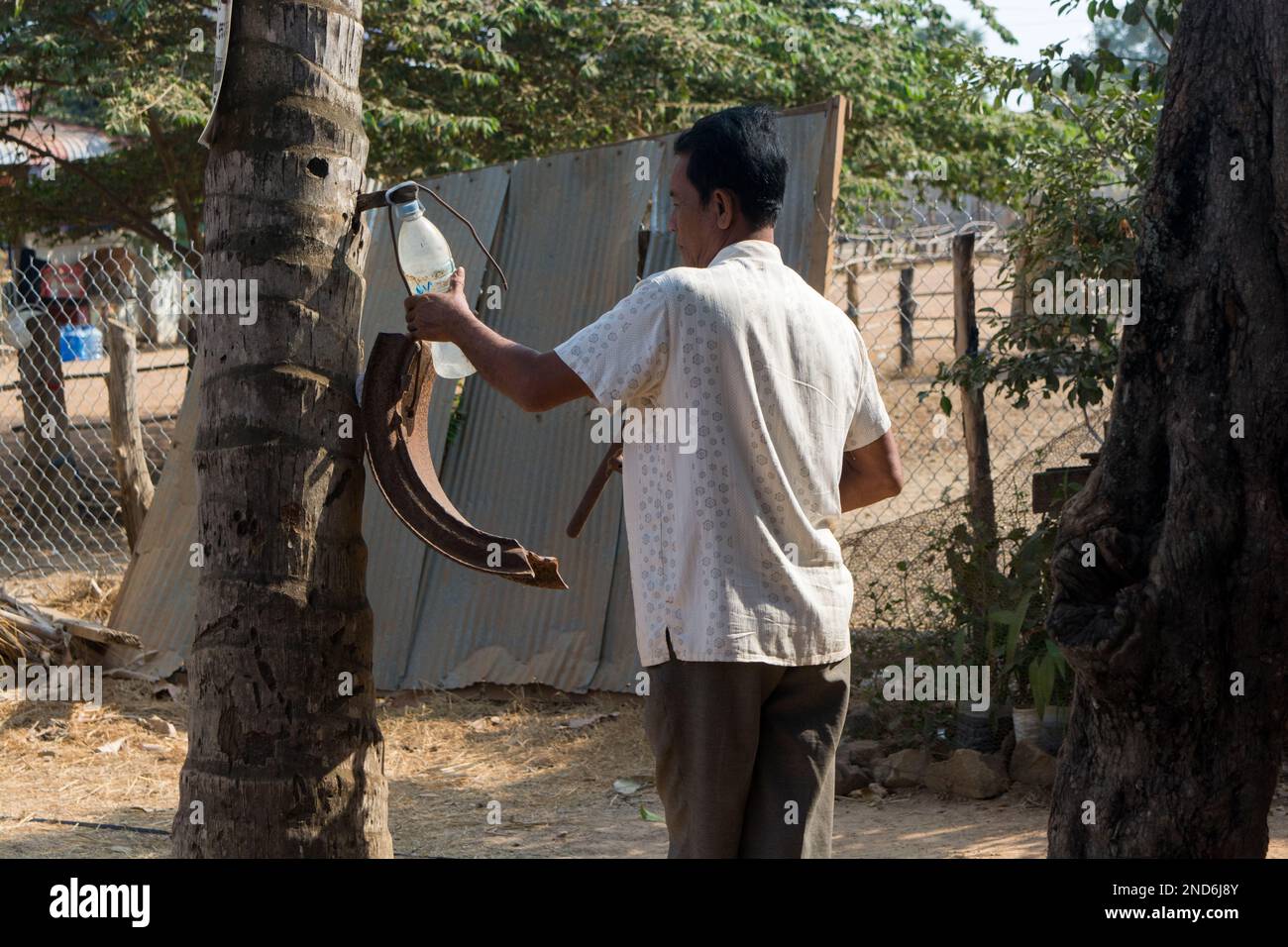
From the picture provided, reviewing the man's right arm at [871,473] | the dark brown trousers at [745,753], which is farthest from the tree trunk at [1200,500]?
the dark brown trousers at [745,753]

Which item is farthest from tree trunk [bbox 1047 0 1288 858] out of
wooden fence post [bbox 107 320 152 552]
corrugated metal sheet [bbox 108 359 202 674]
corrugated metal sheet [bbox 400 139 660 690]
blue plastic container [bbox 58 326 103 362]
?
blue plastic container [bbox 58 326 103 362]

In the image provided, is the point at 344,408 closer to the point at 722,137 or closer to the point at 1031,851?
the point at 722,137

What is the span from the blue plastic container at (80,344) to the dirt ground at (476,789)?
10230 millimetres

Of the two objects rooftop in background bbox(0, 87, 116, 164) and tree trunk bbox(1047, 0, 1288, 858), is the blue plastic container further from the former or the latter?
tree trunk bbox(1047, 0, 1288, 858)

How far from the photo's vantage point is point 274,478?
2.99 m

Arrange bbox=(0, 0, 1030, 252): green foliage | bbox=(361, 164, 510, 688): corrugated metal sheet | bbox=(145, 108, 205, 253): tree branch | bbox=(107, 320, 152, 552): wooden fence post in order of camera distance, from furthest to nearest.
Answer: bbox=(145, 108, 205, 253): tree branch
bbox=(0, 0, 1030, 252): green foliage
bbox=(107, 320, 152, 552): wooden fence post
bbox=(361, 164, 510, 688): corrugated metal sheet

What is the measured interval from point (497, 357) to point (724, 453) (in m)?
0.50

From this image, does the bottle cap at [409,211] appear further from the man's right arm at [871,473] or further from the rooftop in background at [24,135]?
the rooftop in background at [24,135]

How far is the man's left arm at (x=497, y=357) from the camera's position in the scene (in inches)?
104

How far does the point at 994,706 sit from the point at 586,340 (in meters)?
3.51

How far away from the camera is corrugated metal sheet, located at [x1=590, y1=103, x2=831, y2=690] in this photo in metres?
6.02

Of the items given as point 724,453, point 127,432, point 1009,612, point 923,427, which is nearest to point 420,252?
point 724,453

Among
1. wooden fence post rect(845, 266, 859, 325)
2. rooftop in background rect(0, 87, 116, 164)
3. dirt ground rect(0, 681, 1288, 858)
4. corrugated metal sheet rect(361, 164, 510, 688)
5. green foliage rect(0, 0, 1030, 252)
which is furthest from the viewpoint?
rooftop in background rect(0, 87, 116, 164)

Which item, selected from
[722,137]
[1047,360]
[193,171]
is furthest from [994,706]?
[193,171]
